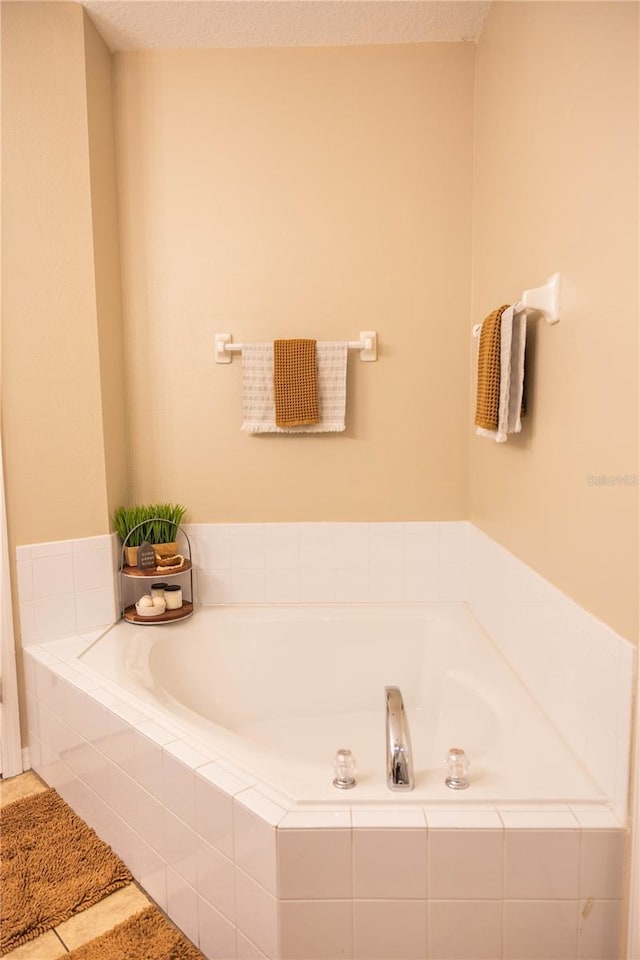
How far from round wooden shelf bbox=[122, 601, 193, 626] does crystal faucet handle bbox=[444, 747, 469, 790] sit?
1291 millimetres

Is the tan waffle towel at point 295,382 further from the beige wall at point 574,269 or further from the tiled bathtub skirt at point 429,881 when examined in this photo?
the tiled bathtub skirt at point 429,881

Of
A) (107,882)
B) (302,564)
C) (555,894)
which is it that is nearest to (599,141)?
(555,894)

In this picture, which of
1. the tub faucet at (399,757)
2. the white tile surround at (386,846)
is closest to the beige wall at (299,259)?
the white tile surround at (386,846)

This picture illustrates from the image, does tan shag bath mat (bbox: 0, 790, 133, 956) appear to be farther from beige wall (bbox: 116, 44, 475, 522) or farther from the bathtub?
beige wall (bbox: 116, 44, 475, 522)

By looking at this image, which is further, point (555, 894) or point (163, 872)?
point (163, 872)

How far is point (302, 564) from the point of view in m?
2.52

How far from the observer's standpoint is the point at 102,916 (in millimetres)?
1542

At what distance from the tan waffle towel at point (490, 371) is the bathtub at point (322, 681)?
29.4 inches

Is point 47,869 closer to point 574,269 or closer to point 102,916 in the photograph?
point 102,916

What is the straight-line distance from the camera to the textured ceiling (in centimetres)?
213

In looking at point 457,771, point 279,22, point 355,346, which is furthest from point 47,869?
point 279,22

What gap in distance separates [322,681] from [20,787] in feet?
3.47

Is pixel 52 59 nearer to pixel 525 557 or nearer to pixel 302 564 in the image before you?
pixel 302 564

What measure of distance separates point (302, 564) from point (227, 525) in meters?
0.34
